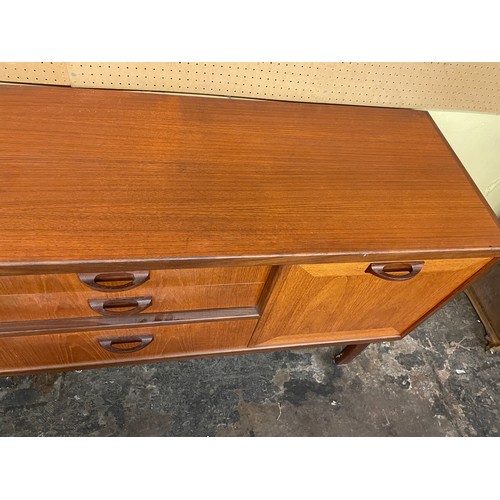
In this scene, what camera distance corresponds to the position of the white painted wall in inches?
44.4

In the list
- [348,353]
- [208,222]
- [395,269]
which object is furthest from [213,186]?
[348,353]

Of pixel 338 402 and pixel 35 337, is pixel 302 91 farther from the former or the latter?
pixel 338 402

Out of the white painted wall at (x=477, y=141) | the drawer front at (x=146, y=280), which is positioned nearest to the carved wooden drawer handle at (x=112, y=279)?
the drawer front at (x=146, y=280)

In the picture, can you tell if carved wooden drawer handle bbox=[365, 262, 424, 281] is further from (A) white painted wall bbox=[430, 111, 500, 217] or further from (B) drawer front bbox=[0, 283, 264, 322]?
(A) white painted wall bbox=[430, 111, 500, 217]

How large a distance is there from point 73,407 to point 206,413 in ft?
1.31

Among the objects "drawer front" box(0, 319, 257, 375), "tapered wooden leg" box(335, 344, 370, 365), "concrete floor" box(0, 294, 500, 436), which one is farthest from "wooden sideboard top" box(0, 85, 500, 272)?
"concrete floor" box(0, 294, 500, 436)

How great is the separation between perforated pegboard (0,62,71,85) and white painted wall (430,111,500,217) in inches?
37.1

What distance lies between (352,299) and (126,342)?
0.52 m

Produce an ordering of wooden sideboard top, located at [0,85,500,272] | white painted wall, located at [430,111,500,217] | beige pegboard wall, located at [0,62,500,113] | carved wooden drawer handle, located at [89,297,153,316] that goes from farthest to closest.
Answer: white painted wall, located at [430,111,500,217] < beige pegboard wall, located at [0,62,500,113] < carved wooden drawer handle, located at [89,297,153,316] < wooden sideboard top, located at [0,85,500,272]

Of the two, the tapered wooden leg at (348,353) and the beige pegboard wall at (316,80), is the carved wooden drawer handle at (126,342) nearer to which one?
the beige pegboard wall at (316,80)

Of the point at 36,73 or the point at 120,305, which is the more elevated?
the point at 36,73

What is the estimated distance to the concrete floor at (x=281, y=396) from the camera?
1130 millimetres

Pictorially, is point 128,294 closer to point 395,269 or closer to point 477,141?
point 395,269

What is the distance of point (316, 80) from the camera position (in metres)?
0.88
